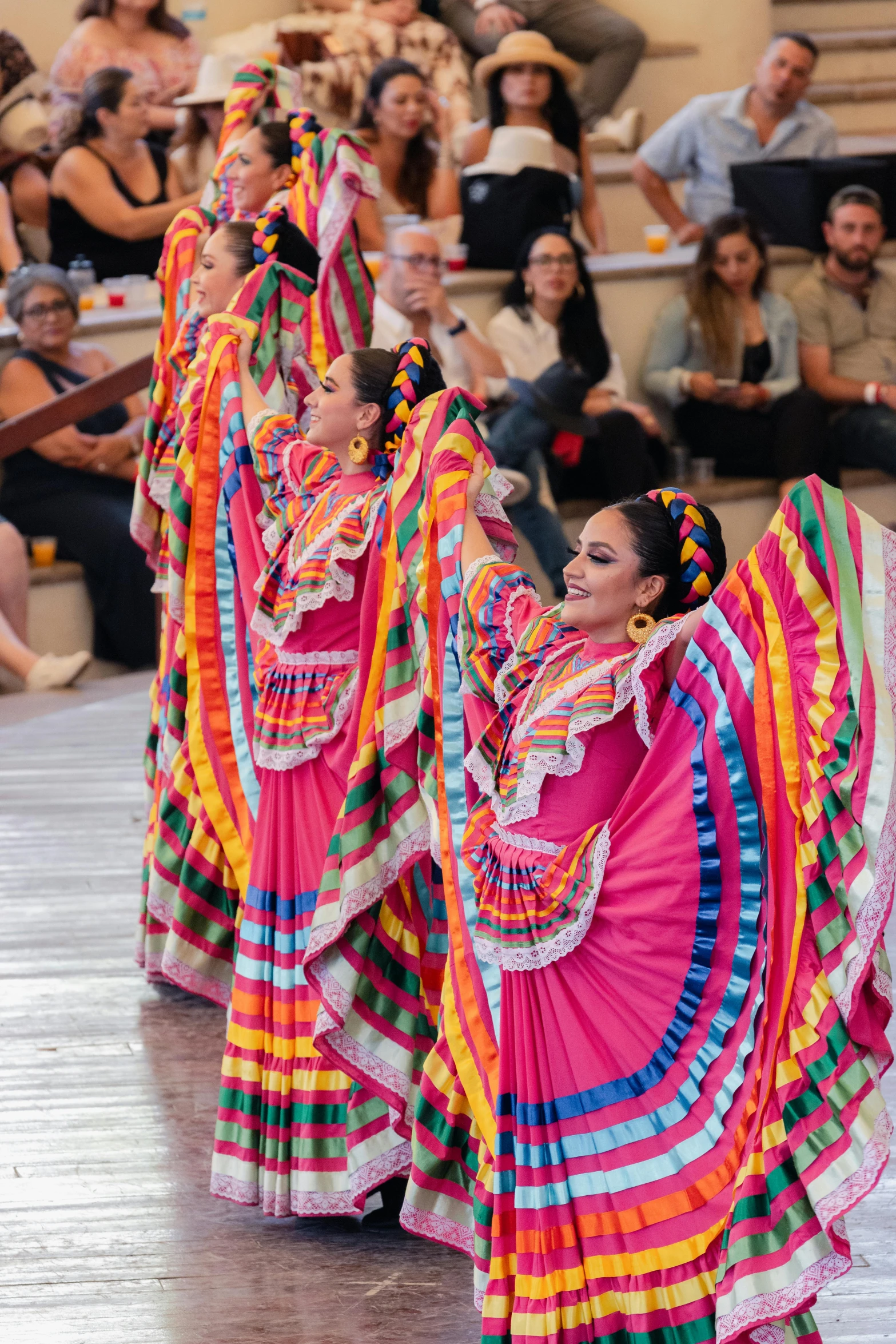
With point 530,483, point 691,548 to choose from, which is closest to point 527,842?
point 691,548

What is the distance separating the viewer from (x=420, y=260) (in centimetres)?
575

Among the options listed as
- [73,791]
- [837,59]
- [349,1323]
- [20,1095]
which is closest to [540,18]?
[837,59]

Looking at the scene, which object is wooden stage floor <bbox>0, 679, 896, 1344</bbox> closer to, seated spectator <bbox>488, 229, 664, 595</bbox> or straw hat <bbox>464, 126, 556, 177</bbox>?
seated spectator <bbox>488, 229, 664, 595</bbox>

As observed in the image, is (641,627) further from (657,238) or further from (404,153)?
(657,238)

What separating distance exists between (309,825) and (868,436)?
4.64m

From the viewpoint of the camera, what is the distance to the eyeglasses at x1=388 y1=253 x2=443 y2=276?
18.8ft

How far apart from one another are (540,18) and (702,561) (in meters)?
6.55

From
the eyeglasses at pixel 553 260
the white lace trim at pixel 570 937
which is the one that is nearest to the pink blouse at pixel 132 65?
the eyeglasses at pixel 553 260

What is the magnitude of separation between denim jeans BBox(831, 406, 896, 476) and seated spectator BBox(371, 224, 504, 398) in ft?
4.83

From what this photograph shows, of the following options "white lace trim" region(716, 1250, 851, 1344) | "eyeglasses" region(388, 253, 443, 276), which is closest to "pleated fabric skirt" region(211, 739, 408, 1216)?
"white lace trim" region(716, 1250, 851, 1344)

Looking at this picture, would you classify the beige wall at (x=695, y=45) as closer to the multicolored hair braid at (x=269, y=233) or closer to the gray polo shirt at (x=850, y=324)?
the gray polo shirt at (x=850, y=324)

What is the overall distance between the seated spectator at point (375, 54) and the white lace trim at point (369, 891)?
5619 millimetres

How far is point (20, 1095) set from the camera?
3.19 m

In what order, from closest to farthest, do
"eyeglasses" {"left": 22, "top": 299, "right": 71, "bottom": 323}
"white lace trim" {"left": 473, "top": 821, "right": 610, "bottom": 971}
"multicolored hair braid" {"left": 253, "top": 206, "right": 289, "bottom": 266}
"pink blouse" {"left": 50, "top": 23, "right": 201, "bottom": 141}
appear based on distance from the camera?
"white lace trim" {"left": 473, "top": 821, "right": 610, "bottom": 971}
"multicolored hair braid" {"left": 253, "top": 206, "right": 289, "bottom": 266}
"eyeglasses" {"left": 22, "top": 299, "right": 71, "bottom": 323}
"pink blouse" {"left": 50, "top": 23, "right": 201, "bottom": 141}
